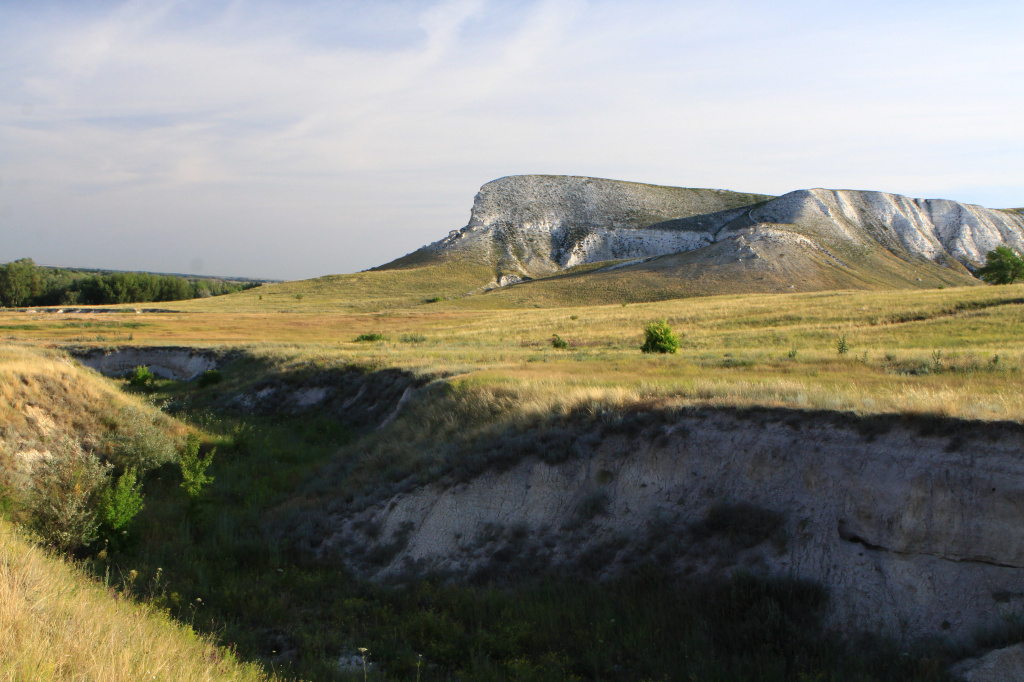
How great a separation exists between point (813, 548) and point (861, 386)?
5.38 metres

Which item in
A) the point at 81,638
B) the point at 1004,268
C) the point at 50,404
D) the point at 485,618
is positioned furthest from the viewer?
the point at 1004,268

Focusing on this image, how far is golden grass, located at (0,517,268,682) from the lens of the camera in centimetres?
453

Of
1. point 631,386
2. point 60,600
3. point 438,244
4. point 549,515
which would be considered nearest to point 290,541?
point 549,515

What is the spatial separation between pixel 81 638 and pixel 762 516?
25.9ft

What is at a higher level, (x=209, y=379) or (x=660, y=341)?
(x=660, y=341)

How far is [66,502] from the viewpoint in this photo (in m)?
10.8

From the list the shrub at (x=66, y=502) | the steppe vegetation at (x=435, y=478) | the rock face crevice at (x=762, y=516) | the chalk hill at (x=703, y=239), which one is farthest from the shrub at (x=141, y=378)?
the chalk hill at (x=703, y=239)

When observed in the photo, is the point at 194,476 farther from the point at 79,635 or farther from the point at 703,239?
the point at 703,239

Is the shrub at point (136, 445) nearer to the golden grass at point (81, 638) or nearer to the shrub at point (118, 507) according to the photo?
the shrub at point (118, 507)

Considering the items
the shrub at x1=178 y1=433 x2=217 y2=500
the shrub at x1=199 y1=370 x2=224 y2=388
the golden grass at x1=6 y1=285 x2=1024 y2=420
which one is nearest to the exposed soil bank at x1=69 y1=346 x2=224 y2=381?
the golden grass at x1=6 y1=285 x2=1024 y2=420

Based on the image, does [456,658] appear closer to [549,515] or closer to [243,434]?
[549,515]

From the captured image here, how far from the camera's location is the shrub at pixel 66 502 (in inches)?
402

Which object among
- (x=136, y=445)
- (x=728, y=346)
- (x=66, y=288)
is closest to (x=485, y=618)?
(x=136, y=445)

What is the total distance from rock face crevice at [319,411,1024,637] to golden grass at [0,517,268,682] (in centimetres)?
432
